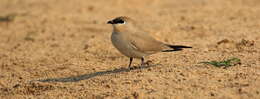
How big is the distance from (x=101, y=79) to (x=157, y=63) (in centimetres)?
110

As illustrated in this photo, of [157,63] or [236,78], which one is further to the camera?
[157,63]

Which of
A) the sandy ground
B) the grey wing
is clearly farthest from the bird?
the sandy ground

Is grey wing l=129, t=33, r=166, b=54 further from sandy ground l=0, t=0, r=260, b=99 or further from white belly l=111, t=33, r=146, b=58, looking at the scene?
sandy ground l=0, t=0, r=260, b=99

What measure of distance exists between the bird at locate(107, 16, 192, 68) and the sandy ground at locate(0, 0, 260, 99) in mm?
245

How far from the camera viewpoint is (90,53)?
357 inches

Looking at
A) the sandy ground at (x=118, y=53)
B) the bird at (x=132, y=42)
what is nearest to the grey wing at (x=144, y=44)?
the bird at (x=132, y=42)

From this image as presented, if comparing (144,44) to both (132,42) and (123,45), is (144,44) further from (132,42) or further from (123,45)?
(123,45)

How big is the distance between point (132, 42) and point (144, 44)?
20 cm

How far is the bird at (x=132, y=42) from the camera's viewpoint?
7262mm

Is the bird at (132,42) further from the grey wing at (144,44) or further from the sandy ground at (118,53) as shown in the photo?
the sandy ground at (118,53)

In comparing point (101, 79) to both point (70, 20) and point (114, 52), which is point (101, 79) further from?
point (70, 20)

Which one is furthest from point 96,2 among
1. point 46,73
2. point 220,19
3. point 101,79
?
point 101,79

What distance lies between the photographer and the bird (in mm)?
7262

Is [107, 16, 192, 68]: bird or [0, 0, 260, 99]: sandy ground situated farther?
[107, 16, 192, 68]: bird
